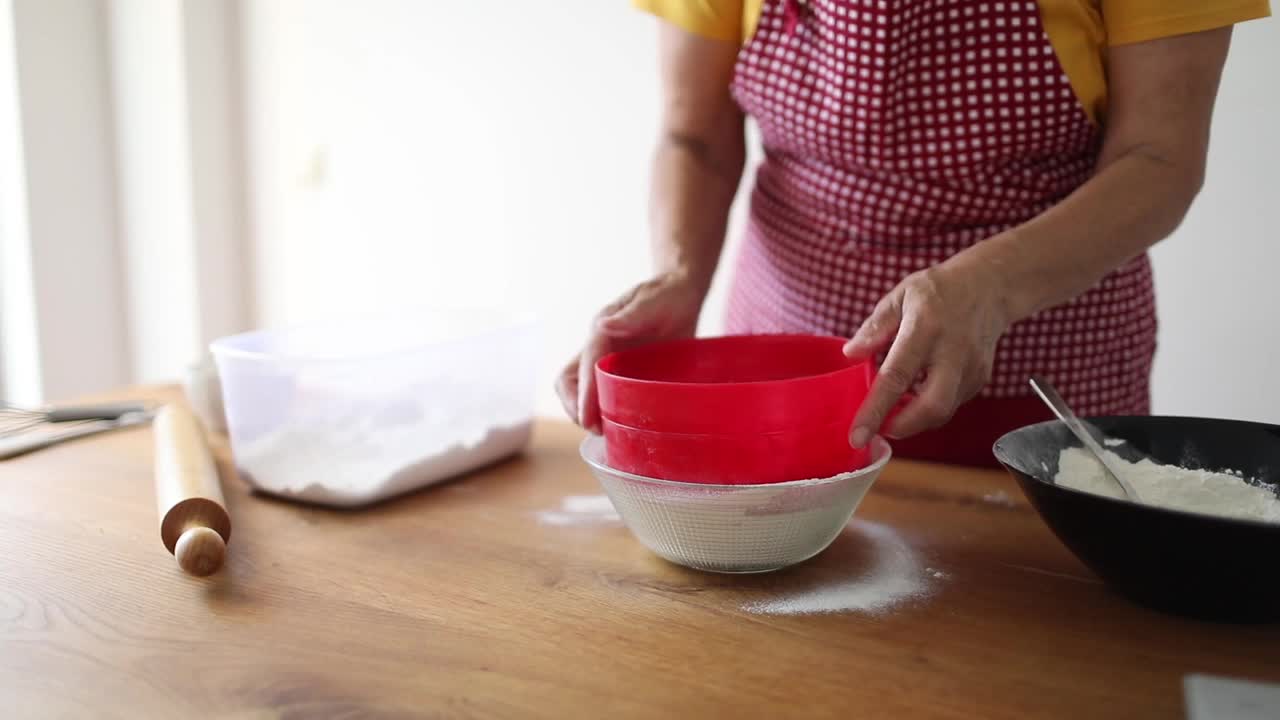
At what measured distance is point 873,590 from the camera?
0.60 meters

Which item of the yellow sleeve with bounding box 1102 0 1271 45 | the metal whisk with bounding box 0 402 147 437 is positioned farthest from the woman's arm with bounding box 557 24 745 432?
the metal whisk with bounding box 0 402 147 437

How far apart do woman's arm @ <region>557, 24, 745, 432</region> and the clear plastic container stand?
0.58 ft

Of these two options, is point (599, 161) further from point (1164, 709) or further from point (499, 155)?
point (1164, 709)

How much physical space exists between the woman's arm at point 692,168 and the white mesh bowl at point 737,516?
239 millimetres

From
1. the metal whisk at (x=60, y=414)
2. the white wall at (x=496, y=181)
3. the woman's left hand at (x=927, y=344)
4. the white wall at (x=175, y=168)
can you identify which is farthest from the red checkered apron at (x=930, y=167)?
the white wall at (x=175, y=168)

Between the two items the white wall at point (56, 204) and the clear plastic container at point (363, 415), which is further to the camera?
the white wall at point (56, 204)

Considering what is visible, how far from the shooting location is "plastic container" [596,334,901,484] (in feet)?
1.86

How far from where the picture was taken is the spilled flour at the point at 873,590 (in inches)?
22.5

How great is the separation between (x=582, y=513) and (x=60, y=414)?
67cm

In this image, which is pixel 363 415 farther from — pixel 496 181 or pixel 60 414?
pixel 496 181

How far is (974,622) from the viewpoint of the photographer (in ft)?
1.80

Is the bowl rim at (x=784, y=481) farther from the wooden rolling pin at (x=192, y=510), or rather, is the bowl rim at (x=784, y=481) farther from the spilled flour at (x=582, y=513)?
the wooden rolling pin at (x=192, y=510)

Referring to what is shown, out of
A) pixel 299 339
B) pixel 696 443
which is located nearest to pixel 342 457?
pixel 299 339

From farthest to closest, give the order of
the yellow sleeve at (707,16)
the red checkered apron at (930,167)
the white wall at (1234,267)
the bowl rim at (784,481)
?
the white wall at (1234,267)
the yellow sleeve at (707,16)
the red checkered apron at (930,167)
the bowl rim at (784,481)
